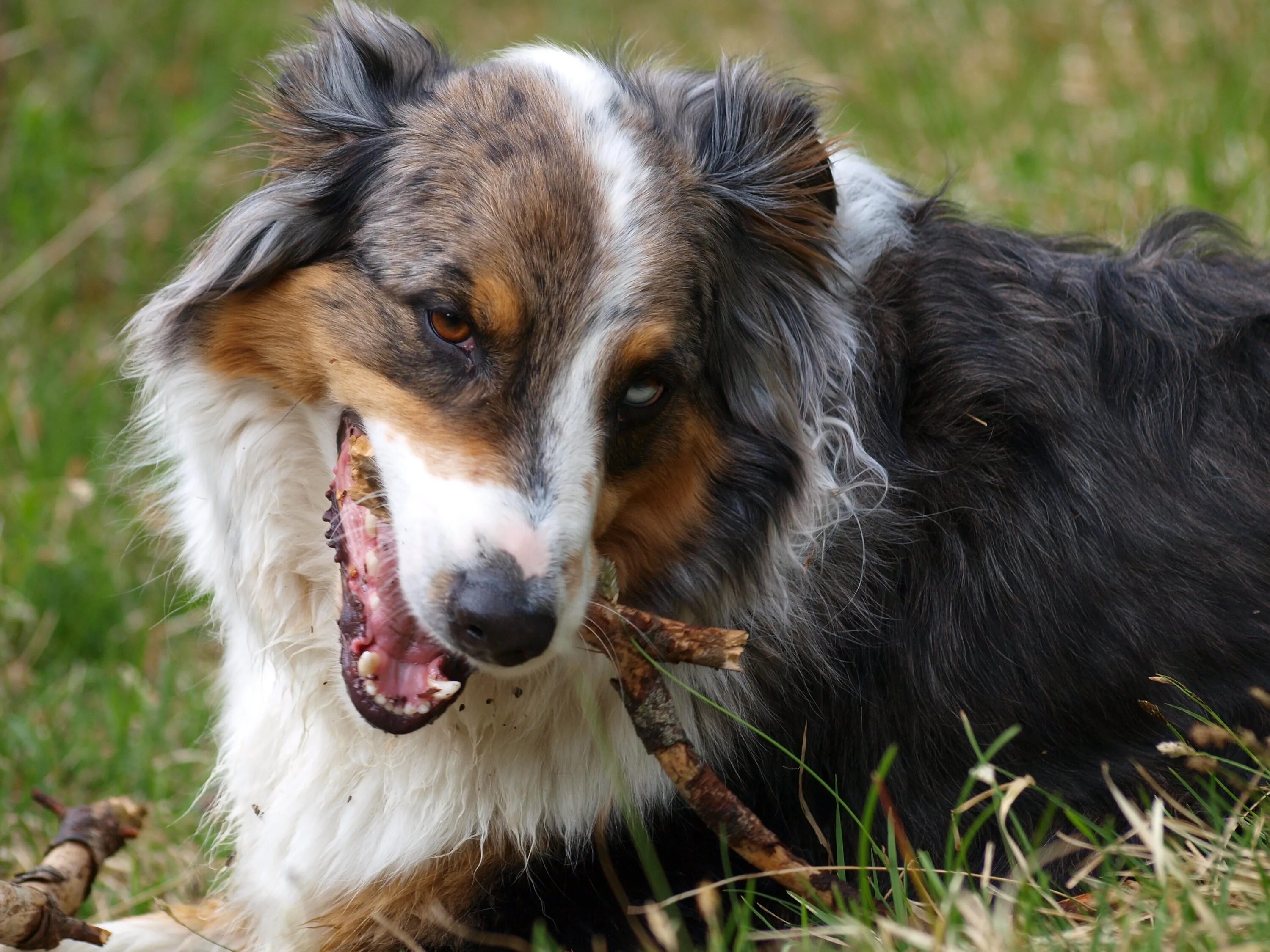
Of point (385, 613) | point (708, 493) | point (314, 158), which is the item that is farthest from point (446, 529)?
point (314, 158)

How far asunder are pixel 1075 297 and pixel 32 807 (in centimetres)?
339

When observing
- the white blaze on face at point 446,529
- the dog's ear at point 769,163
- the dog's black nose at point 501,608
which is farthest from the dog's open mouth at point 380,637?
the dog's ear at point 769,163

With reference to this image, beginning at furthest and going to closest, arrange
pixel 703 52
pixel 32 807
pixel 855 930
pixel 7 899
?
pixel 703 52 < pixel 32 807 < pixel 7 899 < pixel 855 930

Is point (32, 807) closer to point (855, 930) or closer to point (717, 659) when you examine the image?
point (717, 659)

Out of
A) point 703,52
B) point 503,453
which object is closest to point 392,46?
point 503,453

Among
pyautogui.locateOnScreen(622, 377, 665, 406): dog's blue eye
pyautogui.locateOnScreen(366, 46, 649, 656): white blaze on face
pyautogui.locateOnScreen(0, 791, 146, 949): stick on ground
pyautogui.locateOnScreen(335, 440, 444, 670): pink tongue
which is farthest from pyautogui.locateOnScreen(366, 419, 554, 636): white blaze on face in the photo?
pyautogui.locateOnScreen(0, 791, 146, 949): stick on ground

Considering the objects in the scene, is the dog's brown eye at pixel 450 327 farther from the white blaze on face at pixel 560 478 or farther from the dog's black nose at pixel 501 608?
the dog's black nose at pixel 501 608

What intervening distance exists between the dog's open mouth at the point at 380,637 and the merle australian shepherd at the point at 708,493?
0.12ft

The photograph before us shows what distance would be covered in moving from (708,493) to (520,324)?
63 cm

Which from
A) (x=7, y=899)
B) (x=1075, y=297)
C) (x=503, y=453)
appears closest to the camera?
(x=503, y=453)

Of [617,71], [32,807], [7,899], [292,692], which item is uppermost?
[617,71]

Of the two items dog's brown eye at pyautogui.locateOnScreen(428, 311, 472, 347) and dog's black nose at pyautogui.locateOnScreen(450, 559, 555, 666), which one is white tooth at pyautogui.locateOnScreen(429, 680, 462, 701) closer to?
dog's black nose at pyautogui.locateOnScreen(450, 559, 555, 666)

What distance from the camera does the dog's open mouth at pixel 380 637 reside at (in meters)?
2.92

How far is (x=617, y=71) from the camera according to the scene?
3.44m
